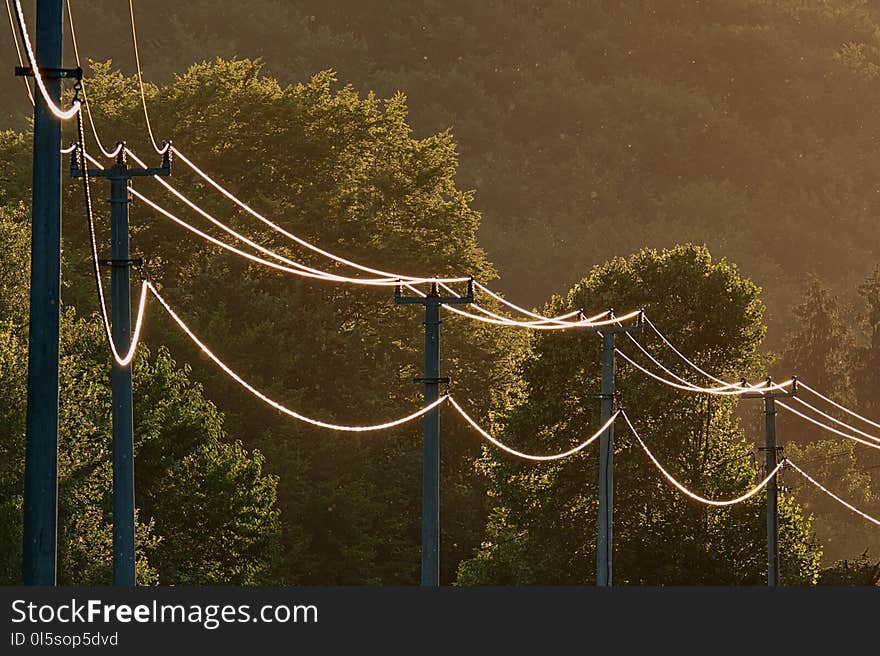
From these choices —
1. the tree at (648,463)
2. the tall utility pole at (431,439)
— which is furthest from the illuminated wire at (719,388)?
the tall utility pole at (431,439)

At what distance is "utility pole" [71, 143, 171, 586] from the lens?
2544 cm

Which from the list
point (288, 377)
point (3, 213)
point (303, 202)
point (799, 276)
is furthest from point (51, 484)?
point (799, 276)

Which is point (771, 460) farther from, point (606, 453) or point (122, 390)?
point (122, 390)

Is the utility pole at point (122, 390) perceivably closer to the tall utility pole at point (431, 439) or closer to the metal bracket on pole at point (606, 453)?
the tall utility pole at point (431, 439)

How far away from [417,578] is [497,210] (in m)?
116

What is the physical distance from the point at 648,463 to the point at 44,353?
147ft

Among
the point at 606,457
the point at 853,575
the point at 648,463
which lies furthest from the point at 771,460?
the point at 853,575

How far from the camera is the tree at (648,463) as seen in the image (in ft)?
198

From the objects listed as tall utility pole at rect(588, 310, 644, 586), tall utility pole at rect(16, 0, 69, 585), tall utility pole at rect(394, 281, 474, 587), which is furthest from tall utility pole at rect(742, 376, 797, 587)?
tall utility pole at rect(16, 0, 69, 585)

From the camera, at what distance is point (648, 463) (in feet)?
202

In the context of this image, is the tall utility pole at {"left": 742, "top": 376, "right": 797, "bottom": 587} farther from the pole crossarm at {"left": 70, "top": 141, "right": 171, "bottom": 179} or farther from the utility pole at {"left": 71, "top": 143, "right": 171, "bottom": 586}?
the utility pole at {"left": 71, "top": 143, "right": 171, "bottom": 586}

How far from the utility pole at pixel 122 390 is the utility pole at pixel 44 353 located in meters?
7.31

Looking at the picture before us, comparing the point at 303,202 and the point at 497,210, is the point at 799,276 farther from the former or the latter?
the point at 303,202

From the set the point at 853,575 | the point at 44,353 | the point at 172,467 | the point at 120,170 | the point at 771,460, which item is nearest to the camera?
the point at 44,353
